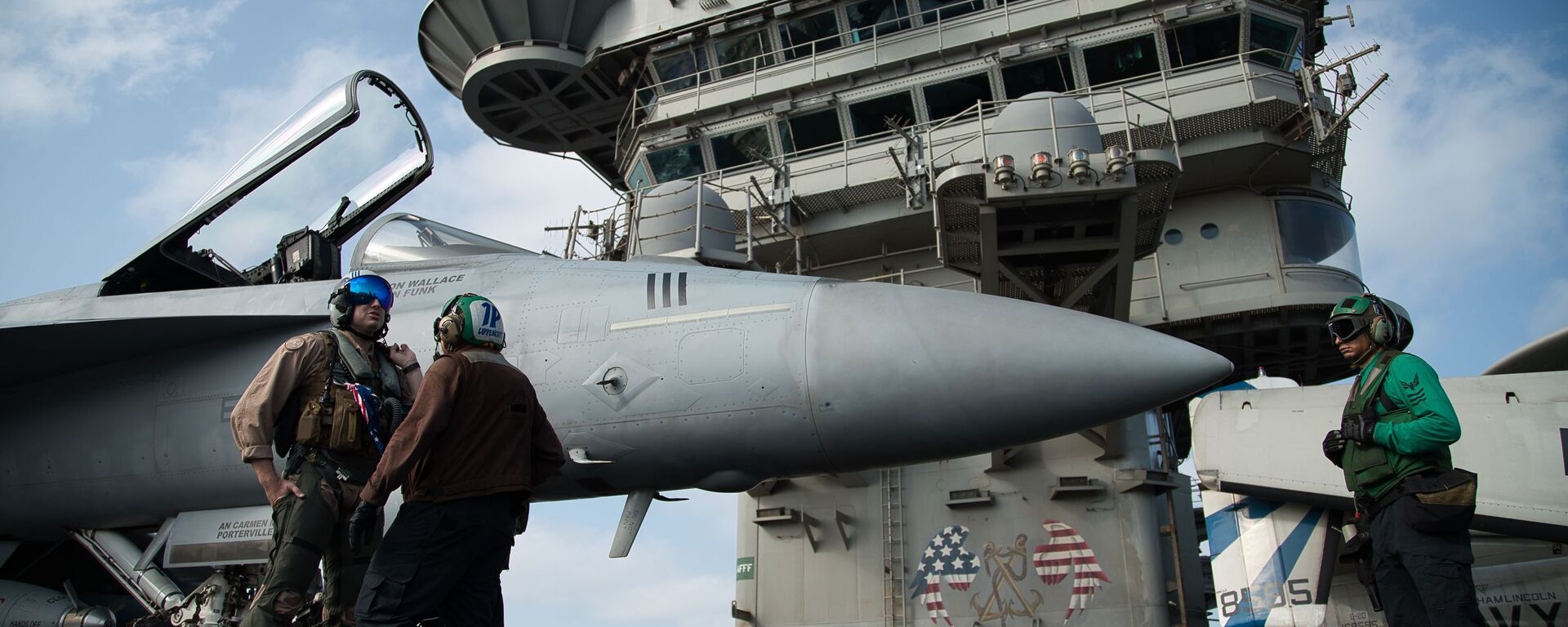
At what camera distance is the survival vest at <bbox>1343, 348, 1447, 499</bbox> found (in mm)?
4113

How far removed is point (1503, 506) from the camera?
751 centimetres

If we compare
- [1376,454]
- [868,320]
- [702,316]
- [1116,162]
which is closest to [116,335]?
[702,316]

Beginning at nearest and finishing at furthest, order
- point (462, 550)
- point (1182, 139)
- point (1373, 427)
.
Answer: point (462, 550)
point (1373, 427)
point (1182, 139)

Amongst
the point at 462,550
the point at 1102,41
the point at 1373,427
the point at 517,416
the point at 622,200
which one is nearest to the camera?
the point at 462,550

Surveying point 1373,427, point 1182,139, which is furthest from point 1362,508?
Result: point 1182,139

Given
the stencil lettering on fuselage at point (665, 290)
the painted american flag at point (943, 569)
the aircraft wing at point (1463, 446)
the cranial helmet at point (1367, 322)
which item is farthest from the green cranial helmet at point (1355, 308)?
the painted american flag at point (943, 569)

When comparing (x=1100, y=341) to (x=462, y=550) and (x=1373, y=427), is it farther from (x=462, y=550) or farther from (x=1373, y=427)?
(x=462, y=550)

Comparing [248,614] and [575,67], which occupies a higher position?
[575,67]

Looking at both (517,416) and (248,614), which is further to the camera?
(248,614)

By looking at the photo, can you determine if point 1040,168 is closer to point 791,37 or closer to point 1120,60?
point 1120,60

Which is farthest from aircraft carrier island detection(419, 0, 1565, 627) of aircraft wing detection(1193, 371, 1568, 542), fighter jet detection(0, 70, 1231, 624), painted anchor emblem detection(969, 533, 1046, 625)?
fighter jet detection(0, 70, 1231, 624)

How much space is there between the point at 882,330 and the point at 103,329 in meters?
4.91

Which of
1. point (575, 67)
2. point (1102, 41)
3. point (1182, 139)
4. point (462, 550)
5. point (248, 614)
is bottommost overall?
point (248, 614)

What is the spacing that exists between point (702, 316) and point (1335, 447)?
2952 mm
